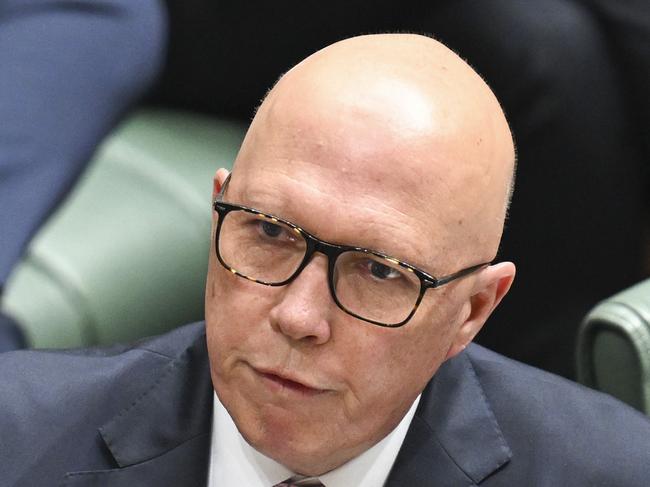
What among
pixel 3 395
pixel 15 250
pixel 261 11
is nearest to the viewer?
pixel 3 395

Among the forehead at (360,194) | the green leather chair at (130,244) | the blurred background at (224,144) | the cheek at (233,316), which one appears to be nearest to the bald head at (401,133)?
the forehead at (360,194)

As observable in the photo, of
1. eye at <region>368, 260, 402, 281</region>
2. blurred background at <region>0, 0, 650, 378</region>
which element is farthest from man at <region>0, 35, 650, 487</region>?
blurred background at <region>0, 0, 650, 378</region>

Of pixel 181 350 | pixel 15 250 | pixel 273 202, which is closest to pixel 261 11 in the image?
pixel 15 250

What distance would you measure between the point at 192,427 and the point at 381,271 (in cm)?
31

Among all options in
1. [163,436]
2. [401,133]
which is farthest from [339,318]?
[163,436]

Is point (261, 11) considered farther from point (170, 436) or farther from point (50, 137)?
point (170, 436)

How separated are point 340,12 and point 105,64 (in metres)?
0.50

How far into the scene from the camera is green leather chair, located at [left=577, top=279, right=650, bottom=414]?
4.59ft

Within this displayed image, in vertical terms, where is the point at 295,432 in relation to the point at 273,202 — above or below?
below

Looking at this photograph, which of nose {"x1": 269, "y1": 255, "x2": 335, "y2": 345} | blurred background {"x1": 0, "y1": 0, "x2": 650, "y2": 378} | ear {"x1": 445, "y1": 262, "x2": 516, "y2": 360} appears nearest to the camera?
nose {"x1": 269, "y1": 255, "x2": 335, "y2": 345}

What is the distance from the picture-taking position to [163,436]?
133cm

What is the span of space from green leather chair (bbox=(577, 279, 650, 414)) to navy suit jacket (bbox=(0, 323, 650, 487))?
0.18ft

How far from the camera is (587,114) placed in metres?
2.13

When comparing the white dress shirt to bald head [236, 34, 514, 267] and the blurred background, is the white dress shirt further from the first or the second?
the blurred background
